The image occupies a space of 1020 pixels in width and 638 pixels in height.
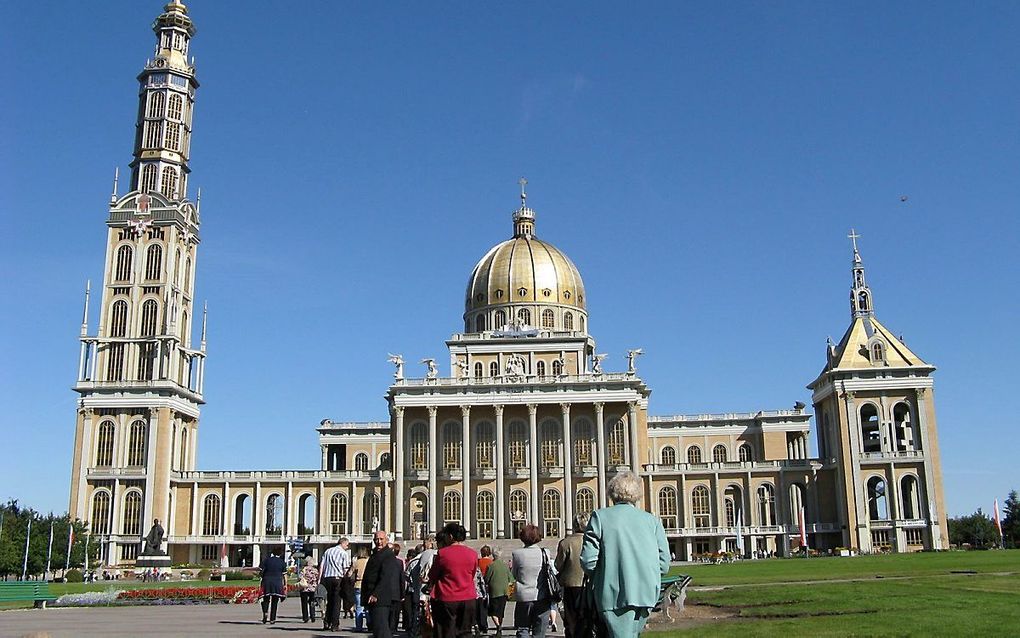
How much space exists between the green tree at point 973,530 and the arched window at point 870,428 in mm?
23226

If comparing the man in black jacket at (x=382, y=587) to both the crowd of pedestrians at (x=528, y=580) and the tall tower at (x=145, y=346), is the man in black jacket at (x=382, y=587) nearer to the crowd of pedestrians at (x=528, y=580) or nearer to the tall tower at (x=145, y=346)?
the crowd of pedestrians at (x=528, y=580)

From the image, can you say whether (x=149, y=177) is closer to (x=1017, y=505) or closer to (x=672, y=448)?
(x=672, y=448)

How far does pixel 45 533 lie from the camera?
273 ft

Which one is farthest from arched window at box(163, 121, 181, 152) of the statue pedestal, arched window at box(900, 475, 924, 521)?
arched window at box(900, 475, 924, 521)

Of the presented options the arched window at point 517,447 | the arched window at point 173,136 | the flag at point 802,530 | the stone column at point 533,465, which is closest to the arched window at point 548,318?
the stone column at point 533,465

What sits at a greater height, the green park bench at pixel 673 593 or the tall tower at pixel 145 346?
the tall tower at pixel 145 346

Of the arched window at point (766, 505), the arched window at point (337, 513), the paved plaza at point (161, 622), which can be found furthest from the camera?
the arched window at point (337, 513)

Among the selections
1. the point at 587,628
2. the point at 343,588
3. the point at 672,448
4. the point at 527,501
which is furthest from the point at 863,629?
the point at 672,448

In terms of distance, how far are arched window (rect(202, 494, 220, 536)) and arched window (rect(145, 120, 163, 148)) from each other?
108 ft

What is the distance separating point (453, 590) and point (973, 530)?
4320 inches

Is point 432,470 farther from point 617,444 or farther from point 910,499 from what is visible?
point 910,499

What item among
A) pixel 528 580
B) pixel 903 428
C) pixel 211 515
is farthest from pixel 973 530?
pixel 528 580

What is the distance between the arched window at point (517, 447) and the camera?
91.1 m

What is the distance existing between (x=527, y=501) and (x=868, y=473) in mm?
28994
